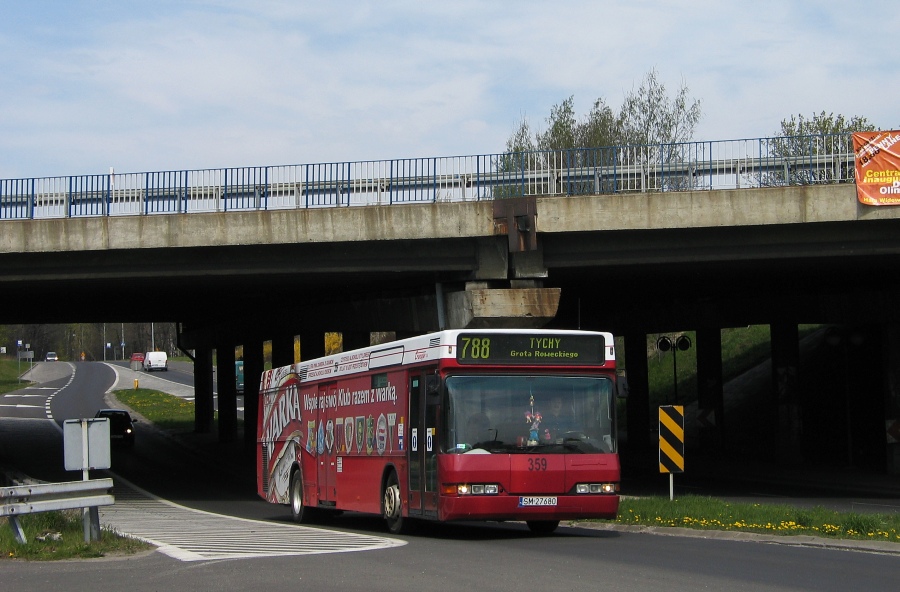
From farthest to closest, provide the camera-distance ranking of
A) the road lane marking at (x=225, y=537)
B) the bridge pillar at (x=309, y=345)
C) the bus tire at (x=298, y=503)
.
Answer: the bridge pillar at (x=309, y=345) < the bus tire at (x=298, y=503) < the road lane marking at (x=225, y=537)

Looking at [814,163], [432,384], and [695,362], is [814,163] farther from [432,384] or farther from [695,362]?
[695,362]

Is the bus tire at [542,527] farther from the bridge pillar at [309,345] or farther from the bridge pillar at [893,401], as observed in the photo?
the bridge pillar at [309,345]

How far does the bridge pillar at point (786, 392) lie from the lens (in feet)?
130

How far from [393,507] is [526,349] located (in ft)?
10.6

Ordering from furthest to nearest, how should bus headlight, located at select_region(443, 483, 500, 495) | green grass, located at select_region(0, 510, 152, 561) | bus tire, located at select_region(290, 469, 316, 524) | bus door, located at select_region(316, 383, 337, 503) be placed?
bus tire, located at select_region(290, 469, 316, 524)
bus door, located at select_region(316, 383, 337, 503)
bus headlight, located at select_region(443, 483, 500, 495)
green grass, located at select_region(0, 510, 152, 561)

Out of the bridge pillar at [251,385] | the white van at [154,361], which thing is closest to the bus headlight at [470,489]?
the bridge pillar at [251,385]

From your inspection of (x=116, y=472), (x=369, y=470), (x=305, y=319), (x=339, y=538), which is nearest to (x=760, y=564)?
(x=339, y=538)

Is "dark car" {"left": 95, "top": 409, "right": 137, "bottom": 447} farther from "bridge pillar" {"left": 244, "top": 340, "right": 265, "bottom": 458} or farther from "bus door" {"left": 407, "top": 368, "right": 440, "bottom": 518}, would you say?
"bus door" {"left": 407, "top": 368, "right": 440, "bottom": 518}

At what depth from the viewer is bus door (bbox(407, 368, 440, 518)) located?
15.2 m

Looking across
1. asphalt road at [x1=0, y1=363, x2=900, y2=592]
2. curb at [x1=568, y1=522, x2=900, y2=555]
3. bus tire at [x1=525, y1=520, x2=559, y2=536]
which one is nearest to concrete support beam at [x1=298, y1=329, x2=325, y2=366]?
asphalt road at [x1=0, y1=363, x2=900, y2=592]

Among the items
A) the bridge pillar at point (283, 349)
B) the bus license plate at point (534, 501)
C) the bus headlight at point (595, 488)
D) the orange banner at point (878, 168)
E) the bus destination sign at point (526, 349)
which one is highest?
the orange banner at point (878, 168)

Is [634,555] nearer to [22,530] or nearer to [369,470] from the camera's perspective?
[369,470]

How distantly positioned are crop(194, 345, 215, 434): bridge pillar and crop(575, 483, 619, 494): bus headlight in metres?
47.5

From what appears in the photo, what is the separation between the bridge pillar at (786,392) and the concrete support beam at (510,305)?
614 inches
